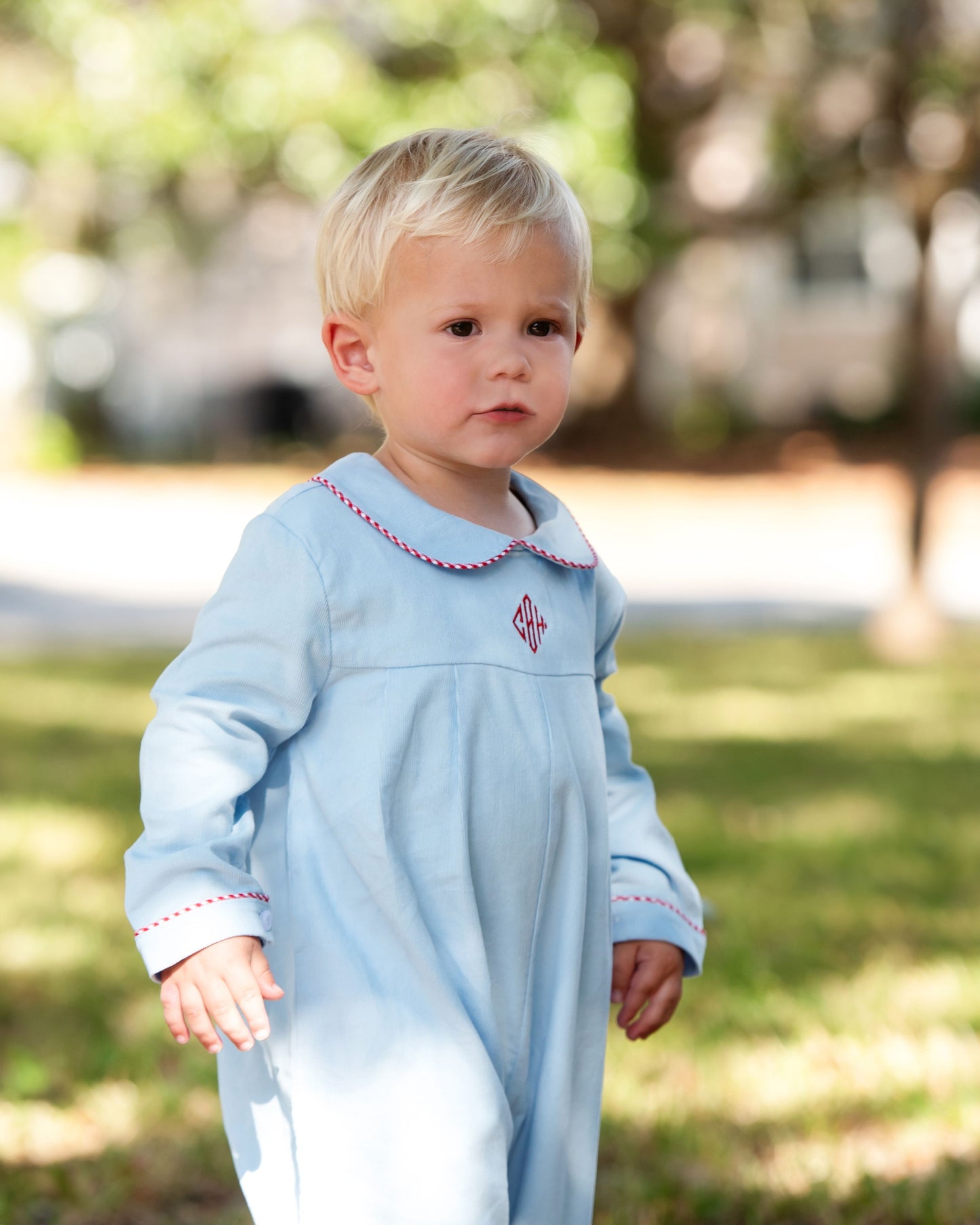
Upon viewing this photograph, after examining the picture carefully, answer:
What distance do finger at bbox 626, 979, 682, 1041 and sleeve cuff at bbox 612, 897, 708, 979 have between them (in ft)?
0.17

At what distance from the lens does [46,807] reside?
507cm

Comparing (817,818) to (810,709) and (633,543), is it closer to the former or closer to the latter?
(810,709)

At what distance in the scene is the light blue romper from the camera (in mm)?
1729

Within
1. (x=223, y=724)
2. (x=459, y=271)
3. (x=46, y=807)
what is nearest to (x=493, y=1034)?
(x=223, y=724)

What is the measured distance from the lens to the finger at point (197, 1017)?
1.66 metres

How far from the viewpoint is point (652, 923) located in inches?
81.1

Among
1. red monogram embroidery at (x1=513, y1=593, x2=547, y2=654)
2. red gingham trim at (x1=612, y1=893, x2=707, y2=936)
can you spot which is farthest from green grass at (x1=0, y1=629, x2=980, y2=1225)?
red monogram embroidery at (x1=513, y1=593, x2=547, y2=654)

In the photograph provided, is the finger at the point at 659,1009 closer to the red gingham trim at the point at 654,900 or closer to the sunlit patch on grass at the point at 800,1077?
the red gingham trim at the point at 654,900

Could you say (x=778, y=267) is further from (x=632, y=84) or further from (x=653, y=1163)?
(x=653, y=1163)

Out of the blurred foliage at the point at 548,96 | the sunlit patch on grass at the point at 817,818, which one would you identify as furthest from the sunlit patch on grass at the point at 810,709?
the blurred foliage at the point at 548,96

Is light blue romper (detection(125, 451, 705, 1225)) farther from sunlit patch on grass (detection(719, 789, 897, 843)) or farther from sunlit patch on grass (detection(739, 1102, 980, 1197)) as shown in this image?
sunlit patch on grass (detection(719, 789, 897, 843))

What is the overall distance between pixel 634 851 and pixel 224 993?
2.16 feet

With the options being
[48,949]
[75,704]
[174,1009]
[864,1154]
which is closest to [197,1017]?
[174,1009]

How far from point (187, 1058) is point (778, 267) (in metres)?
22.6
